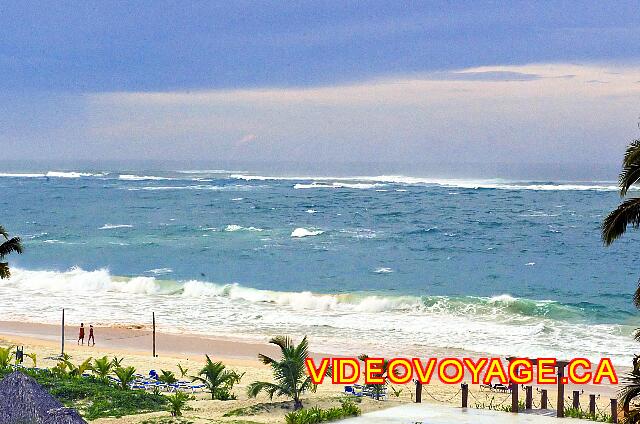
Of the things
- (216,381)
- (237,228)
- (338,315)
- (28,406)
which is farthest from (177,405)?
(237,228)

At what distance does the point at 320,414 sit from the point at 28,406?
5.75 m

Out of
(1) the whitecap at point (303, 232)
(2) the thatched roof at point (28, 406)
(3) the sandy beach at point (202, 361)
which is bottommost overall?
(3) the sandy beach at point (202, 361)

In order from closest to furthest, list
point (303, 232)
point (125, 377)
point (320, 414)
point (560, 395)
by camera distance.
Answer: point (320, 414) < point (560, 395) < point (125, 377) < point (303, 232)

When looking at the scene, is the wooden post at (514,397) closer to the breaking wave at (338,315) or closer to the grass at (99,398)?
the grass at (99,398)

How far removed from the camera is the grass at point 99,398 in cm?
1784

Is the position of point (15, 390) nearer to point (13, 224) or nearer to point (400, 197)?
point (13, 224)

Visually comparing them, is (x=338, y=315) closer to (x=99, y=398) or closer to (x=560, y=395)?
(x=99, y=398)

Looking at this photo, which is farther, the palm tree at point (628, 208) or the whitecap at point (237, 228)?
the whitecap at point (237, 228)

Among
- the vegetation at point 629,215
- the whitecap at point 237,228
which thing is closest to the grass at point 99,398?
the vegetation at point 629,215

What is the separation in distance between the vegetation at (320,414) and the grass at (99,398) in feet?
11.7

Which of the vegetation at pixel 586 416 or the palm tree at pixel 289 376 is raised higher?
the palm tree at pixel 289 376

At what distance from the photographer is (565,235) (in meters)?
67.2

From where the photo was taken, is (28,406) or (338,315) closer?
(28,406)

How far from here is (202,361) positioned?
87.4 ft
